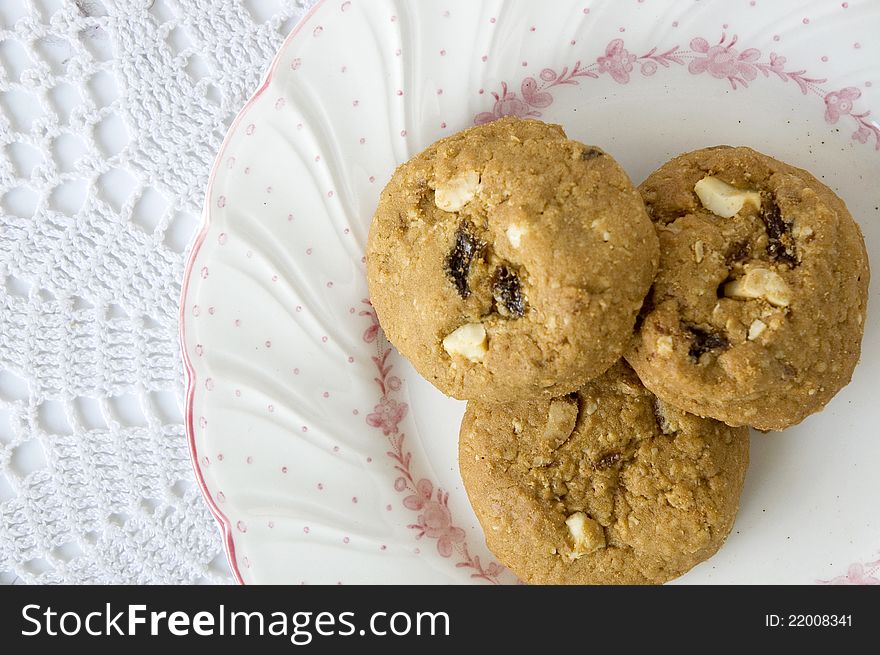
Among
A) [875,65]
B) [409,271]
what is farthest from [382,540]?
[875,65]

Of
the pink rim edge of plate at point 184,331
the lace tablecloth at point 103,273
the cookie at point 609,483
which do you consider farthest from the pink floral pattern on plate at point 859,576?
the lace tablecloth at point 103,273

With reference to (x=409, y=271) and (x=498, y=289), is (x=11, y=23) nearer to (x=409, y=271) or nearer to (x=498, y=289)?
(x=409, y=271)

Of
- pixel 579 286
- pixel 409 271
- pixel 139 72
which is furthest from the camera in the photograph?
pixel 139 72

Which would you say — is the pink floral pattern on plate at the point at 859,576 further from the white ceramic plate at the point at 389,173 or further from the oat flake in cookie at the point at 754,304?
the oat flake in cookie at the point at 754,304

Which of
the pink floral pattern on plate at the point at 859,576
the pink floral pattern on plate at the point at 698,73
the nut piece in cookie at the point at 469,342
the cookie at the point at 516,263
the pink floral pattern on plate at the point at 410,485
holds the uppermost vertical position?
the pink floral pattern on plate at the point at 698,73

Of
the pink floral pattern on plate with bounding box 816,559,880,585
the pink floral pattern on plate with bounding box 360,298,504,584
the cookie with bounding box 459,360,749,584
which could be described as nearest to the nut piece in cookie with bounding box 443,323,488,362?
the cookie with bounding box 459,360,749,584

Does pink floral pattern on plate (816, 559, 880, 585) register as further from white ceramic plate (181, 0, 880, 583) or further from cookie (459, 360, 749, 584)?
cookie (459, 360, 749, 584)
